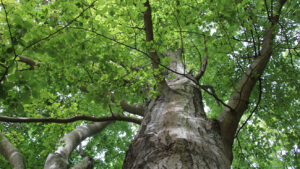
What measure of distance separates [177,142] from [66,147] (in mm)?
2958

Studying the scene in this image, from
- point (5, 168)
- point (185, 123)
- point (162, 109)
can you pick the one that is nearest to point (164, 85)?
point (162, 109)

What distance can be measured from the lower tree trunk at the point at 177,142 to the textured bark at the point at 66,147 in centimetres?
187

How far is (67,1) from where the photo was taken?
227 cm

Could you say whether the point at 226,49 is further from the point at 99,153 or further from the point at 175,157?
the point at 99,153

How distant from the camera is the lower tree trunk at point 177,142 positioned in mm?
1629

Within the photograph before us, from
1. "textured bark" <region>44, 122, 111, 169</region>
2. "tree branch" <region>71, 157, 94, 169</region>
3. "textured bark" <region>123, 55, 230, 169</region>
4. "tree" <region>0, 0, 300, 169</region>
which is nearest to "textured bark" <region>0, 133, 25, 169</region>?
"tree" <region>0, 0, 300, 169</region>

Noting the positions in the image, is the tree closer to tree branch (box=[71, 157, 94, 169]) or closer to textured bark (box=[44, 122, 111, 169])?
textured bark (box=[44, 122, 111, 169])

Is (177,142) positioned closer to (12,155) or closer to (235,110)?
(235,110)

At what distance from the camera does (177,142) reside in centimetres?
181

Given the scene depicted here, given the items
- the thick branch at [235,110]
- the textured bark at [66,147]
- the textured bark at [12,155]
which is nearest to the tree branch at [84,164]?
the textured bark at [66,147]

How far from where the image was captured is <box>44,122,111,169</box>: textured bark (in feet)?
11.2

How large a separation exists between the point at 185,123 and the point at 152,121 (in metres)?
0.45

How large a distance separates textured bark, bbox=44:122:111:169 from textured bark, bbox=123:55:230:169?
187 centimetres

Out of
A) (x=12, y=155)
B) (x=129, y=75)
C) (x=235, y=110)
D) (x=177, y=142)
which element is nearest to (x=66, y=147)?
(x=12, y=155)
